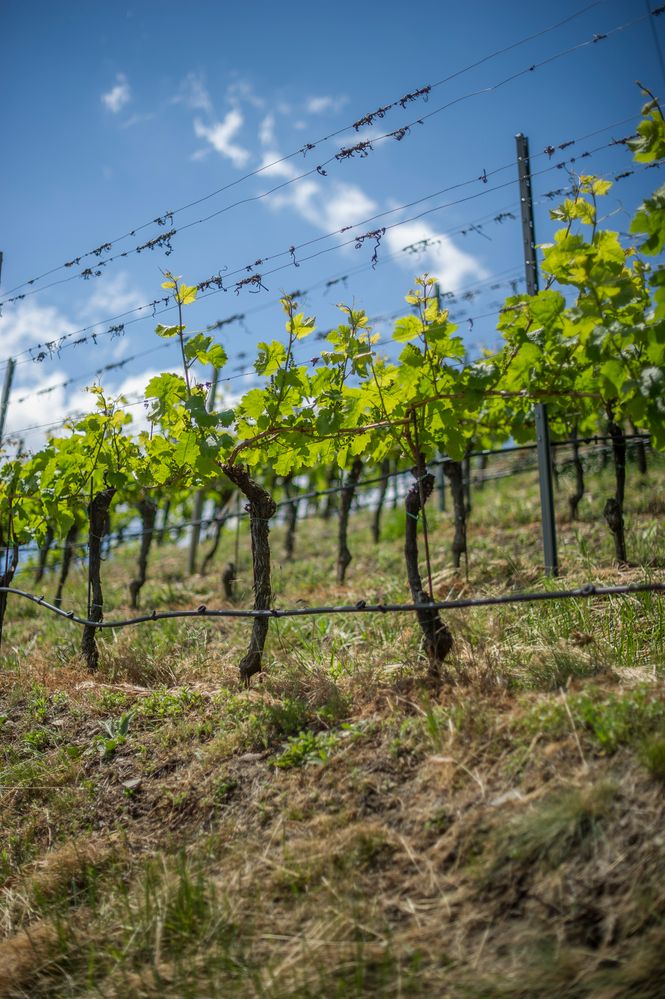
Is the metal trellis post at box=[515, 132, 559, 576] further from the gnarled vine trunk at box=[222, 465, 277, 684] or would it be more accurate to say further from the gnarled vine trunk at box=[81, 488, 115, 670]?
the gnarled vine trunk at box=[81, 488, 115, 670]

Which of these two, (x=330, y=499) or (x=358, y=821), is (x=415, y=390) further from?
(x=330, y=499)

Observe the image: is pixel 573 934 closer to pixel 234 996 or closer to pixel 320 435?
pixel 234 996

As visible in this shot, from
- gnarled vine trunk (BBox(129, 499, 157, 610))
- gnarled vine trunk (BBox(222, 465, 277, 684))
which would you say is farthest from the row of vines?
gnarled vine trunk (BBox(129, 499, 157, 610))

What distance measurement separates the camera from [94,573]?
18.1 feet

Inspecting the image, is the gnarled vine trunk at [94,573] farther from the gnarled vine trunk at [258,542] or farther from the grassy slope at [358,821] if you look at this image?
the gnarled vine trunk at [258,542]

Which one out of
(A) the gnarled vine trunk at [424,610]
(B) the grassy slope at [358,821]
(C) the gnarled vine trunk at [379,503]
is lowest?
(B) the grassy slope at [358,821]

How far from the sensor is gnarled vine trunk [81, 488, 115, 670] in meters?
5.46

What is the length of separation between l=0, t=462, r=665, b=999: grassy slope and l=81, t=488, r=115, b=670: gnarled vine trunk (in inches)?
18.9

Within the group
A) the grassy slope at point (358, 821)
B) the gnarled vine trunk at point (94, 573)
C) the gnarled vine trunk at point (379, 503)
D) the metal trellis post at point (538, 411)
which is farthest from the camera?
the gnarled vine trunk at point (379, 503)

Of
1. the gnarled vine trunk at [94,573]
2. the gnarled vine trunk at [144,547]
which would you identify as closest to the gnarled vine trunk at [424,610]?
the gnarled vine trunk at [94,573]

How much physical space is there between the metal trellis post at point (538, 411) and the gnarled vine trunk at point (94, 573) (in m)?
3.35

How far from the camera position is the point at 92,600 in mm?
5699

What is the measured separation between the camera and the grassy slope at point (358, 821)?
2.42 meters

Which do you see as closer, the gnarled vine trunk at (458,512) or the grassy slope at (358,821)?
the grassy slope at (358,821)
